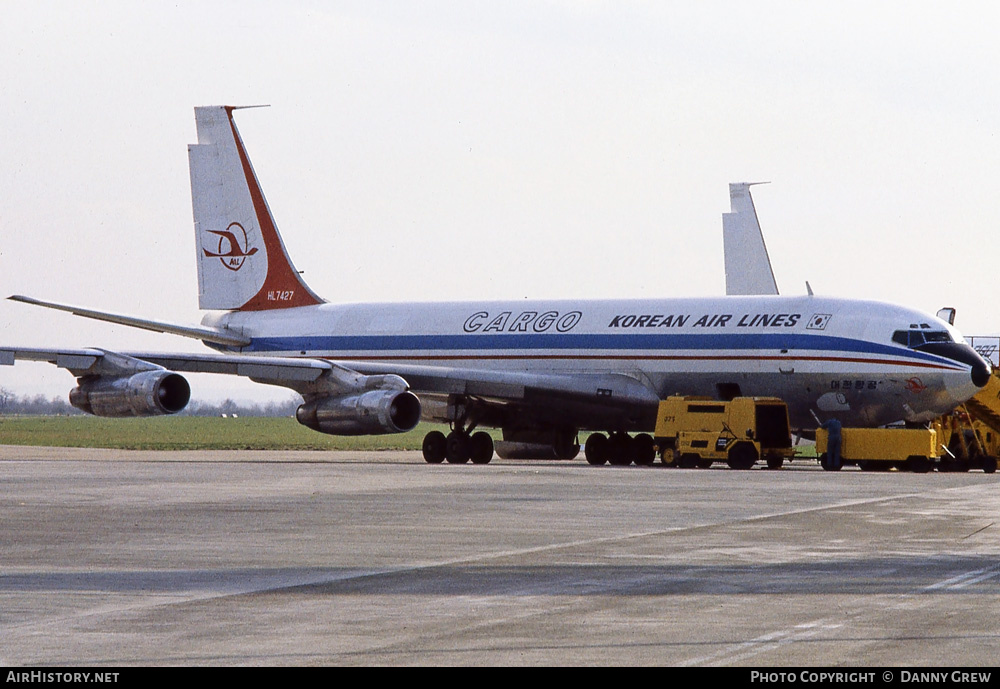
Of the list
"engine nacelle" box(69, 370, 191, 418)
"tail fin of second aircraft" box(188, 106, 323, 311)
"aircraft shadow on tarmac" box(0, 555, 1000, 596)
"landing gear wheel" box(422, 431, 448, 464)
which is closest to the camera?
"aircraft shadow on tarmac" box(0, 555, 1000, 596)

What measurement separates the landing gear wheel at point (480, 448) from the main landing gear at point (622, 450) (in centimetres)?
262

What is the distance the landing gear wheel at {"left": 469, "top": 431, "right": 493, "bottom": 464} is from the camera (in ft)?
132

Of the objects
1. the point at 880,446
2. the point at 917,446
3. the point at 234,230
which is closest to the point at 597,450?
the point at 880,446

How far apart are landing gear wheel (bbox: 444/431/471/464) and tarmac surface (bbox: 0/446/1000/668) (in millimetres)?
15944

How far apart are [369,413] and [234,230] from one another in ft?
45.1

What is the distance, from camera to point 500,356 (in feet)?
137

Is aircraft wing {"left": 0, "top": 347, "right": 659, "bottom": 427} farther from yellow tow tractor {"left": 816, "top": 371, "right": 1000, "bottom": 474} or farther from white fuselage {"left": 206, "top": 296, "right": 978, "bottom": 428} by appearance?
yellow tow tractor {"left": 816, "top": 371, "right": 1000, "bottom": 474}

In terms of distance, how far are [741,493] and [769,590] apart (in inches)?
489

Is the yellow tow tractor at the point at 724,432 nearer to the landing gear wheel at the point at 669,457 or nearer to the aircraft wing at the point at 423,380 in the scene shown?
the landing gear wheel at the point at 669,457

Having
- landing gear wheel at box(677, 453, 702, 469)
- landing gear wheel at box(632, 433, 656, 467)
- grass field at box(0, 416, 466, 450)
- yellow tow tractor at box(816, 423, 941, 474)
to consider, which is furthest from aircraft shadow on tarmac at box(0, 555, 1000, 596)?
grass field at box(0, 416, 466, 450)

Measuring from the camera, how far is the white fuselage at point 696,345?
118 ft

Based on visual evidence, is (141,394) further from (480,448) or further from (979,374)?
(979,374)

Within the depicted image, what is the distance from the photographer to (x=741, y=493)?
2409 centimetres

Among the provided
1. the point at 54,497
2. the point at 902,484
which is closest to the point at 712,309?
the point at 902,484
